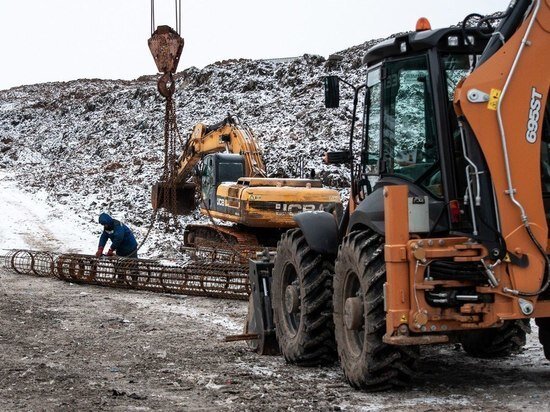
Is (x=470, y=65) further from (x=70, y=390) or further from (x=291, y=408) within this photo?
(x=70, y=390)

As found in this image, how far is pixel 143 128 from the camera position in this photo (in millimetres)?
39781

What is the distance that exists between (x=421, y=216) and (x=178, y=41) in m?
8.24

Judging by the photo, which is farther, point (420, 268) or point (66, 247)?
point (66, 247)

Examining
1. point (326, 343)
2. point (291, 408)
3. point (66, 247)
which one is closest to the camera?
point (291, 408)

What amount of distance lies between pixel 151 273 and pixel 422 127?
25.8ft

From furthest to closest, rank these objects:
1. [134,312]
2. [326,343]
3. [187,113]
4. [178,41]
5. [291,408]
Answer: [187,113]
[178,41]
[134,312]
[326,343]
[291,408]

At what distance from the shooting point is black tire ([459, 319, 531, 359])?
7.45 m

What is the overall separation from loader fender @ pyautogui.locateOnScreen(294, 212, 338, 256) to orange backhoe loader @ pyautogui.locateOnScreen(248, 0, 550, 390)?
52 cm

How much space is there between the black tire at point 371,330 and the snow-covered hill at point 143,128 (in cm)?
1235

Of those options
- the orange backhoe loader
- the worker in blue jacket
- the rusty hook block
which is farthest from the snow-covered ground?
the orange backhoe loader

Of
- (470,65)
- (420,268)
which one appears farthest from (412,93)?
(420,268)

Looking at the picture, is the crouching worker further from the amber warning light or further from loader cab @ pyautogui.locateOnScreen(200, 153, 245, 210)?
the amber warning light

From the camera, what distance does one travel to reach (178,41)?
13445mm

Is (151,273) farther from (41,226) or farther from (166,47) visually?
(41,226)
